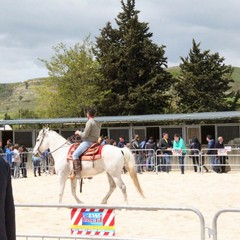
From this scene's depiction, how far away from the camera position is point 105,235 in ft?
24.4

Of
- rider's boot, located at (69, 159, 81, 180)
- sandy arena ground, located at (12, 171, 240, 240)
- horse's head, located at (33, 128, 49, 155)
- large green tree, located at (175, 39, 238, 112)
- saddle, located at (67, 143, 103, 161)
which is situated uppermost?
large green tree, located at (175, 39, 238, 112)

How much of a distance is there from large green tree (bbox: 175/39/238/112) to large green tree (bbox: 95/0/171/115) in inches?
147

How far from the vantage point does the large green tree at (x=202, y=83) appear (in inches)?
2329

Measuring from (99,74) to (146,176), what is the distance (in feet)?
106

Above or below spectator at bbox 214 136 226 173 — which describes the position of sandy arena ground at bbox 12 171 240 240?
below

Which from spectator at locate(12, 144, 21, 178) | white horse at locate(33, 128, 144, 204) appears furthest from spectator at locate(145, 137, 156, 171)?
white horse at locate(33, 128, 144, 204)

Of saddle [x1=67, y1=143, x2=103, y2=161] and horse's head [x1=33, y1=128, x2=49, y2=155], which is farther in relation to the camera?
horse's head [x1=33, y1=128, x2=49, y2=155]

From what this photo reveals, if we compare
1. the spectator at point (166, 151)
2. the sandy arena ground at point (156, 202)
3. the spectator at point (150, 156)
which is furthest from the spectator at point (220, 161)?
the spectator at point (150, 156)

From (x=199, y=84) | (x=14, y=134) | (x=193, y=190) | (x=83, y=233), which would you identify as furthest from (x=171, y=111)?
(x=83, y=233)

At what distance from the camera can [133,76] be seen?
181ft

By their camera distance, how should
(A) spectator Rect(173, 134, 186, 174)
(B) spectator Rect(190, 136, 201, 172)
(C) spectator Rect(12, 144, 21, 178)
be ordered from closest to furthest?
1. (B) spectator Rect(190, 136, 201, 172)
2. (A) spectator Rect(173, 134, 186, 174)
3. (C) spectator Rect(12, 144, 21, 178)

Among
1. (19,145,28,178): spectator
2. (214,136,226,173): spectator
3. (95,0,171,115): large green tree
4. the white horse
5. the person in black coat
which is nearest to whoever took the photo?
the person in black coat

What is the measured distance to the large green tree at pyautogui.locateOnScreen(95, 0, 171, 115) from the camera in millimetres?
54188

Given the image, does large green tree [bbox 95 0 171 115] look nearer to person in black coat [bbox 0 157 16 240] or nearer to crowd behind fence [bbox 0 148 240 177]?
crowd behind fence [bbox 0 148 240 177]
